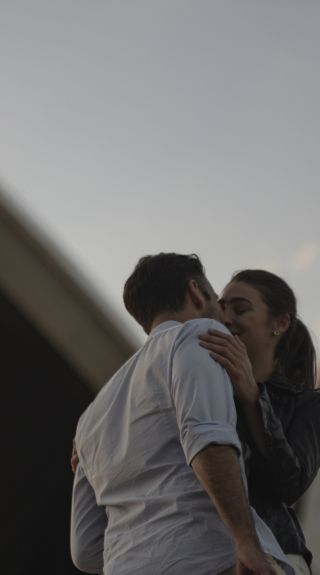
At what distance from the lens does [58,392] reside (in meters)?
3.40

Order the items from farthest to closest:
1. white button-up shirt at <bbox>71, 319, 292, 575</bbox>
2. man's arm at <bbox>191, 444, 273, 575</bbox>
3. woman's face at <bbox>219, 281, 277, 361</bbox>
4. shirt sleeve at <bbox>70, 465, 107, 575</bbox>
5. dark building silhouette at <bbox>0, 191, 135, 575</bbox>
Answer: dark building silhouette at <bbox>0, 191, 135, 575</bbox>, woman's face at <bbox>219, 281, 277, 361</bbox>, shirt sleeve at <bbox>70, 465, 107, 575</bbox>, white button-up shirt at <bbox>71, 319, 292, 575</bbox>, man's arm at <bbox>191, 444, 273, 575</bbox>

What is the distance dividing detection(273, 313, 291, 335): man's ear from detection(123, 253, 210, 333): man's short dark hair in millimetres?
588

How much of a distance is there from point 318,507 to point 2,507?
1436mm

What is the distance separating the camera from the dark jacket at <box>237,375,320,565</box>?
2.02 meters

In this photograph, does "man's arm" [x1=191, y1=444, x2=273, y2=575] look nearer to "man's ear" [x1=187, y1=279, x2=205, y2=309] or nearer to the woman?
the woman

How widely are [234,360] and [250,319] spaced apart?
2.63 feet

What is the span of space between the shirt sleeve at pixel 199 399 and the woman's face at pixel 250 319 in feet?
2.79

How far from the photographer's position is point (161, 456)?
1879mm

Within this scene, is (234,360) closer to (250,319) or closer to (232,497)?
(232,497)

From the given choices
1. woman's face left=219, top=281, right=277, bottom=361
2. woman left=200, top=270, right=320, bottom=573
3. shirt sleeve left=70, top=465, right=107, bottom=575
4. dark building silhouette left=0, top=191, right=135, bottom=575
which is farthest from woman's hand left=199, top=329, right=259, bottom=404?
dark building silhouette left=0, top=191, right=135, bottom=575

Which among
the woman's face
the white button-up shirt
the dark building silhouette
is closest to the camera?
the white button-up shirt

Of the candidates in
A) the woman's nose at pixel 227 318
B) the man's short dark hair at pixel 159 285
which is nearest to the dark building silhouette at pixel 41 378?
the woman's nose at pixel 227 318

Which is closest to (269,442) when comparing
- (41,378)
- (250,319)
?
(250,319)

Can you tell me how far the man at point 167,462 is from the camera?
5.59ft
